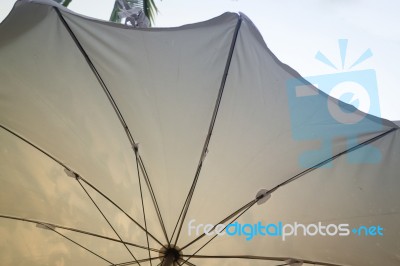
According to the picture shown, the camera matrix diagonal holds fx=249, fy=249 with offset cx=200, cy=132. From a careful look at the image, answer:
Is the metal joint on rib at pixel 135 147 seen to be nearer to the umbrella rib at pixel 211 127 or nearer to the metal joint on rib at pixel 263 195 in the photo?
the umbrella rib at pixel 211 127

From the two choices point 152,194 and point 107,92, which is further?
point 152,194

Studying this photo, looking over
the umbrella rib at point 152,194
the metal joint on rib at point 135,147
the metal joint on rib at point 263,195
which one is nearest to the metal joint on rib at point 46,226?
the umbrella rib at point 152,194

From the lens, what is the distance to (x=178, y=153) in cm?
150

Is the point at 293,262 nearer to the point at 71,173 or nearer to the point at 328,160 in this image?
the point at 328,160

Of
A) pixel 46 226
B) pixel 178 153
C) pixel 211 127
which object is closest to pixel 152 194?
pixel 178 153

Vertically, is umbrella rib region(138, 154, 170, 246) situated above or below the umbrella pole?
above

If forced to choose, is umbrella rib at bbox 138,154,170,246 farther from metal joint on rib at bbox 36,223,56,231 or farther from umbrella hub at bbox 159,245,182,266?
metal joint on rib at bbox 36,223,56,231

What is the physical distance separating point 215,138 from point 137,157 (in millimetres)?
486

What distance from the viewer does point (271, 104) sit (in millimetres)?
1346

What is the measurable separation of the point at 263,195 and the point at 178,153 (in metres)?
0.60

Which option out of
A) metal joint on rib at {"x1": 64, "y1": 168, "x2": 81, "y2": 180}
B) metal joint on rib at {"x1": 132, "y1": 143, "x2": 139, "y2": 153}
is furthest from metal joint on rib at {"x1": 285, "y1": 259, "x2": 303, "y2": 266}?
metal joint on rib at {"x1": 64, "y1": 168, "x2": 81, "y2": 180}

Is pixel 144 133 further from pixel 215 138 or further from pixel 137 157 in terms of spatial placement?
pixel 215 138

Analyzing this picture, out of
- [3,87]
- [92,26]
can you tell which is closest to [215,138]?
[92,26]

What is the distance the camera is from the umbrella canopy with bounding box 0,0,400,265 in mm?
1274
